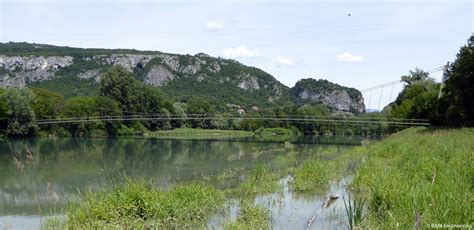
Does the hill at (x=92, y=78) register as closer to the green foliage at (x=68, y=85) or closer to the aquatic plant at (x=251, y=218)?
the green foliage at (x=68, y=85)

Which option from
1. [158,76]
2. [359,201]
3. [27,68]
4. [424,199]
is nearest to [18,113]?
[359,201]

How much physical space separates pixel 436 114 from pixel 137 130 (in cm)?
5489

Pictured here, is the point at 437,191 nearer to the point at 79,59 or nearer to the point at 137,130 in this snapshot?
the point at 137,130

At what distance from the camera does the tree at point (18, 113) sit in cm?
6219

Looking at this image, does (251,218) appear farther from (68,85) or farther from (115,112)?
(68,85)

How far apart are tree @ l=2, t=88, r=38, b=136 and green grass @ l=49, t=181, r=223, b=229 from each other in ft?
197

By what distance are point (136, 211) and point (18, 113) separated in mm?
61649

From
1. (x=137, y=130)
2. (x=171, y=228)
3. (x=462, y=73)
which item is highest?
(x=462, y=73)

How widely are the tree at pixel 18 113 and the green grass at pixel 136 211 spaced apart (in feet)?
197

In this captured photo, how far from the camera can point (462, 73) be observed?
35.6 m

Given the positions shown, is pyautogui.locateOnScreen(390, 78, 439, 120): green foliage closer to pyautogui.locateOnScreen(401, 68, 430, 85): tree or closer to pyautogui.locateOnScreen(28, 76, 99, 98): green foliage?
pyautogui.locateOnScreen(401, 68, 430, 85): tree

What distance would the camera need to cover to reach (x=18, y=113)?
206ft

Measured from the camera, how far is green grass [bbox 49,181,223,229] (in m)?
8.10

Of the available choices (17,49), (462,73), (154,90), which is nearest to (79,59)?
(17,49)
